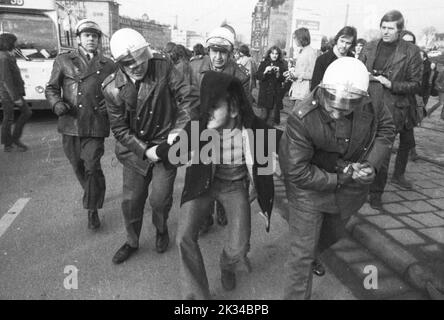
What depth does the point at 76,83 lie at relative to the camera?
3.79m

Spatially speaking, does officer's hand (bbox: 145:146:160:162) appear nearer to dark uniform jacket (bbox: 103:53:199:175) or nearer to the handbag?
dark uniform jacket (bbox: 103:53:199:175)

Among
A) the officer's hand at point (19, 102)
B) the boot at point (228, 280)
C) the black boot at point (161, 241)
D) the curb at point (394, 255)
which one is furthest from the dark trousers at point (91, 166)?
the officer's hand at point (19, 102)

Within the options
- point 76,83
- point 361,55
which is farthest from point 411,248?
point 76,83

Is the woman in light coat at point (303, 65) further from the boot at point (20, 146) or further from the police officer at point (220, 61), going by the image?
the boot at point (20, 146)

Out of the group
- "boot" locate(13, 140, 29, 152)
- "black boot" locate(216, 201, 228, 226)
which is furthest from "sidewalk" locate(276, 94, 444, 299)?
"boot" locate(13, 140, 29, 152)

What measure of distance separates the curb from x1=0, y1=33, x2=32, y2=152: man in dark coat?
5.94 m

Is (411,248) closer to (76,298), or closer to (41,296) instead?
(76,298)

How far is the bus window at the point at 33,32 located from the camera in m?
9.70

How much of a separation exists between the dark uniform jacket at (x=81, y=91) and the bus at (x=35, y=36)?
6058 millimetres

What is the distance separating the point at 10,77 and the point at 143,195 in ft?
16.3

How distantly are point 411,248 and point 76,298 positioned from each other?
2.81 metres

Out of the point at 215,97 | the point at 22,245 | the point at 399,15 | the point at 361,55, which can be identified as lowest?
the point at 22,245

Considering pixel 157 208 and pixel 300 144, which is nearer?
pixel 300 144

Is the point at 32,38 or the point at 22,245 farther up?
the point at 32,38
